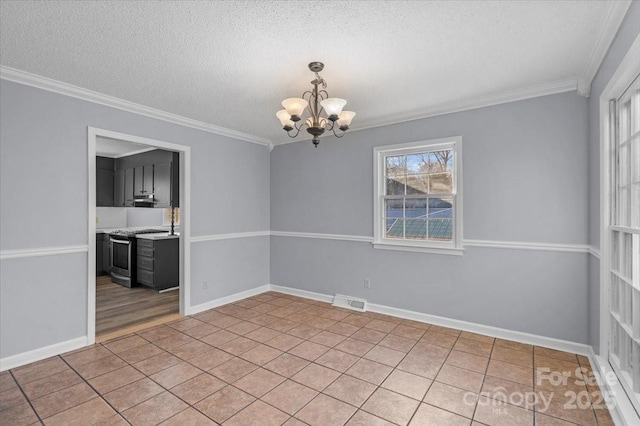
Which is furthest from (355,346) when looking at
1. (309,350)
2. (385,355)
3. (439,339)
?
(439,339)

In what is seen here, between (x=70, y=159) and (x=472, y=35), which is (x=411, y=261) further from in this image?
(x=70, y=159)

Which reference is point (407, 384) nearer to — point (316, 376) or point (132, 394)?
point (316, 376)

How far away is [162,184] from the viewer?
5387 mm

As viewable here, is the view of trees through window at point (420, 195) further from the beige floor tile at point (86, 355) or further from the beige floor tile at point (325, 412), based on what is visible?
the beige floor tile at point (86, 355)

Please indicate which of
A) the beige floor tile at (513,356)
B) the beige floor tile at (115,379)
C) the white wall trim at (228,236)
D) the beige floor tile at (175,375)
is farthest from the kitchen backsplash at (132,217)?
the beige floor tile at (513,356)

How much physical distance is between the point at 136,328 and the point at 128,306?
1.02m

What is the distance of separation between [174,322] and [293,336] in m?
1.57

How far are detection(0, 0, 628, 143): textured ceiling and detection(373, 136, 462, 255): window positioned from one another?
73cm

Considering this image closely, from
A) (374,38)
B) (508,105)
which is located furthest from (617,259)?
(374,38)

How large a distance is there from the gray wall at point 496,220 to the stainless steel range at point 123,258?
357 cm

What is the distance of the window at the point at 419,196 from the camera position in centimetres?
360

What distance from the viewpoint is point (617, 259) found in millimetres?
2264

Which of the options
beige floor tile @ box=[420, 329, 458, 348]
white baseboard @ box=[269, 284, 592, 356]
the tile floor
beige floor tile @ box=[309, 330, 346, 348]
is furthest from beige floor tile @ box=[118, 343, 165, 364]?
beige floor tile @ box=[420, 329, 458, 348]

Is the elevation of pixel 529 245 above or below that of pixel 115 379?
above
